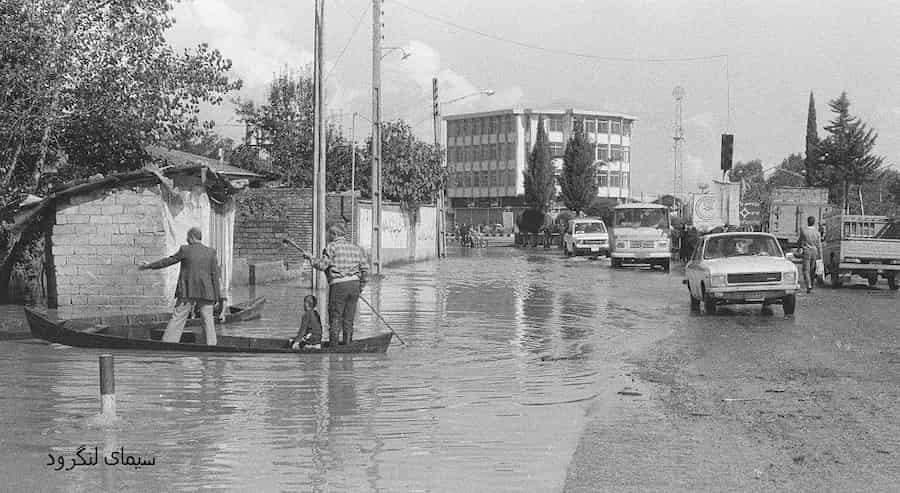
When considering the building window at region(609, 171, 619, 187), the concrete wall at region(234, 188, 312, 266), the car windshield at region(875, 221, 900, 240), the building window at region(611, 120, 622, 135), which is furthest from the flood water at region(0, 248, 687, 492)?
the building window at region(611, 120, 622, 135)

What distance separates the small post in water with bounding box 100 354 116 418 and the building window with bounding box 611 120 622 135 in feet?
449

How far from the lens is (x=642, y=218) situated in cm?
4225

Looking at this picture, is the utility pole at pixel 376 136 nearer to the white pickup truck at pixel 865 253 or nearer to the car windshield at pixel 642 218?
the car windshield at pixel 642 218

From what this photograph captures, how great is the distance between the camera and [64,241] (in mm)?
20141

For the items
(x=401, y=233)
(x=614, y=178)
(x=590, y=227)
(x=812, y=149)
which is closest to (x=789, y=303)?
(x=401, y=233)

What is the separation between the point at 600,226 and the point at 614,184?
86823mm

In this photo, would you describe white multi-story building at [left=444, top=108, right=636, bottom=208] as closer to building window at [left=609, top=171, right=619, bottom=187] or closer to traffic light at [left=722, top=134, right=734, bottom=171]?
building window at [left=609, top=171, right=619, bottom=187]

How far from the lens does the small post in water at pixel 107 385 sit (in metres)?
8.96

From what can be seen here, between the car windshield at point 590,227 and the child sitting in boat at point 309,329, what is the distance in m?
43.4

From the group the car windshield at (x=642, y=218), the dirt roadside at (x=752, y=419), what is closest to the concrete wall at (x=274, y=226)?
the car windshield at (x=642, y=218)

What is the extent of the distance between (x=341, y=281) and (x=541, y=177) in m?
94.8

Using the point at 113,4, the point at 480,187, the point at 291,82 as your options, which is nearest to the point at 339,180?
the point at 291,82

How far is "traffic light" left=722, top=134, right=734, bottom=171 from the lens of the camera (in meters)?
37.8

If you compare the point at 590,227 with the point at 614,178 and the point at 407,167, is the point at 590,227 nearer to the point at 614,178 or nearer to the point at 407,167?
the point at 407,167
